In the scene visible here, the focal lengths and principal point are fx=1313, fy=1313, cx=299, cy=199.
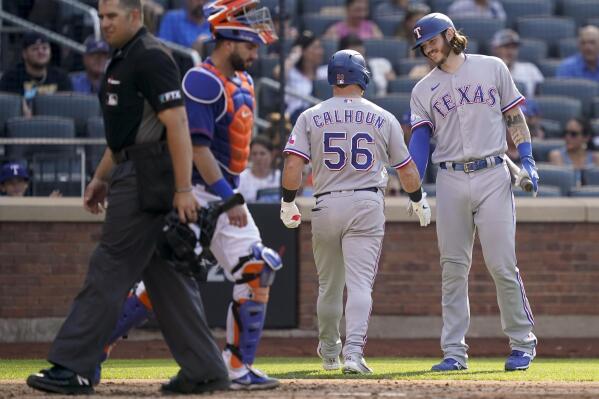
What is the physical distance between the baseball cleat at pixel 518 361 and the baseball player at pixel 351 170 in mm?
926

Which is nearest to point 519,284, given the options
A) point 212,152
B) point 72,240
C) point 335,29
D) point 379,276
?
point 212,152

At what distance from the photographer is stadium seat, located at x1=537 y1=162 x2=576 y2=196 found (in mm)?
12805

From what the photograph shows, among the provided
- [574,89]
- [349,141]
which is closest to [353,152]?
[349,141]

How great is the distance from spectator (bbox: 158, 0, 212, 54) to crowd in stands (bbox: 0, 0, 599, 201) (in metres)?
0.01

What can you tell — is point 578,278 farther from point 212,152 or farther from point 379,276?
point 212,152

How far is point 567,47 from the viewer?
15.8 metres

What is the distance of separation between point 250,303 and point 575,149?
292 inches

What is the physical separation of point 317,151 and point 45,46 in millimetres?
4903

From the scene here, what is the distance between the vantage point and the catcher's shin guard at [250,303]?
6.34m

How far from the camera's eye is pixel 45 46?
12.2 meters

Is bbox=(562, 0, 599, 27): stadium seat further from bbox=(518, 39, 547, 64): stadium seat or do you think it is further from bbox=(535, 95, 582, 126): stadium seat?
bbox=(535, 95, 582, 126): stadium seat

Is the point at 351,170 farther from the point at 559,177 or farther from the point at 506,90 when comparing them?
the point at 559,177

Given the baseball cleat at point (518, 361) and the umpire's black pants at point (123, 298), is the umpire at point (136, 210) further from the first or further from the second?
the baseball cleat at point (518, 361)

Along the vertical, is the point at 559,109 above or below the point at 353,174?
above
